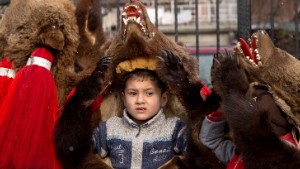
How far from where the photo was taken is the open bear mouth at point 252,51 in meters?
3.50

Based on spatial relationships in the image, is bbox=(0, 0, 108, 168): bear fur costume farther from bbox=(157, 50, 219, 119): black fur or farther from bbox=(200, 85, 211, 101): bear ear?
bbox=(200, 85, 211, 101): bear ear

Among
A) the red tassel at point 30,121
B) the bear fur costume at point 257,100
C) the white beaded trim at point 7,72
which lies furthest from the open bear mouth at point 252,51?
the white beaded trim at point 7,72

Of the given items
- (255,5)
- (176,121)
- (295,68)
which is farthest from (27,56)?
(255,5)

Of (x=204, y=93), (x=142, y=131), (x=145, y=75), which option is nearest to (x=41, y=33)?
(x=145, y=75)

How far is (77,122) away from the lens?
12.4 feet

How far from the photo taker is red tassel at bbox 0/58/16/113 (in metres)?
3.93

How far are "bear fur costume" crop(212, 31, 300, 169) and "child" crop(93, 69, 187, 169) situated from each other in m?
0.57

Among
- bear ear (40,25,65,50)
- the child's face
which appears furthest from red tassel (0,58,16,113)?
the child's face

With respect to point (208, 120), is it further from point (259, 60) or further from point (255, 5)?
point (255, 5)

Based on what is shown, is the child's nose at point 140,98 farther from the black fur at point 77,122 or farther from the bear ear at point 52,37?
the bear ear at point 52,37

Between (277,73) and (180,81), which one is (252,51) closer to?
(277,73)

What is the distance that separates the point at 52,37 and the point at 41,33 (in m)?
0.08

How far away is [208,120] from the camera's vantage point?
3.56 meters

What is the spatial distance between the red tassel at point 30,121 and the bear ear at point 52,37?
88 millimetres
